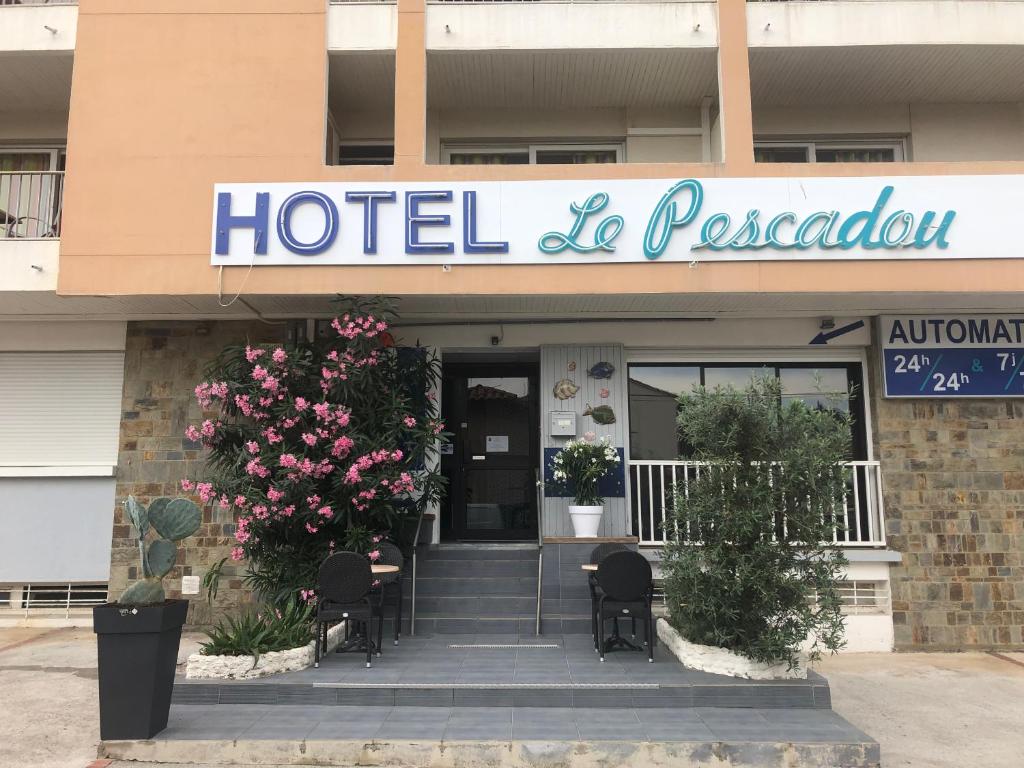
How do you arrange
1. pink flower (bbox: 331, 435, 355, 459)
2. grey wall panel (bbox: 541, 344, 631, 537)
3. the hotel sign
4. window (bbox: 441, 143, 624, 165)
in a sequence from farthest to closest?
window (bbox: 441, 143, 624, 165)
grey wall panel (bbox: 541, 344, 631, 537)
the hotel sign
pink flower (bbox: 331, 435, 355, 459)

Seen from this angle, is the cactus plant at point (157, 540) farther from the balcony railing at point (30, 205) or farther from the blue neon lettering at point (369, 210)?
the balcony railing at point (30, 205)

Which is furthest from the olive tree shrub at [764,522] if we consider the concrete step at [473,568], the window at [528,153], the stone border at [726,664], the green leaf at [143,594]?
the window at [528,153]

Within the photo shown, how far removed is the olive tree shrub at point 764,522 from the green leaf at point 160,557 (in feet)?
13.2

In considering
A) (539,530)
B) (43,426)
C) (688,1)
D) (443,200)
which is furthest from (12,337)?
(688,1)

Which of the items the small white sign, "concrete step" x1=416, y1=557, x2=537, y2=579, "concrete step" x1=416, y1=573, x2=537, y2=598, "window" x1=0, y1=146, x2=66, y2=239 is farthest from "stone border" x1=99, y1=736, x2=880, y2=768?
"window" x1=0, y1=146, x2=66, y2=239

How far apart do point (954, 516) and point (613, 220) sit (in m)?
5.37

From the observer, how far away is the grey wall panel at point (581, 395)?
898cm

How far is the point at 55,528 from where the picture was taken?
9.04 metres

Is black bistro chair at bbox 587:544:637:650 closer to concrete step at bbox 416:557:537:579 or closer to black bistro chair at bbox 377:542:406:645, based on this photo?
concrete step at bbox 416:557:537:579

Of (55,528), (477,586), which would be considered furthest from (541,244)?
(55,528)

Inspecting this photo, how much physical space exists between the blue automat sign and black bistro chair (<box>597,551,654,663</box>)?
4343 mm

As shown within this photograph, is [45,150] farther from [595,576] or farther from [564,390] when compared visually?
[595,576]

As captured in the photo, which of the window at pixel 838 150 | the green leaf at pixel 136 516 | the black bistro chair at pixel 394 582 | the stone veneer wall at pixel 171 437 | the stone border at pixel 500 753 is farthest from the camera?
the window at pixel 838 150

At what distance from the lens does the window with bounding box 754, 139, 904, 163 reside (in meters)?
9.70
